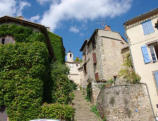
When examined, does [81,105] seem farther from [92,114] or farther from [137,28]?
[137,28]

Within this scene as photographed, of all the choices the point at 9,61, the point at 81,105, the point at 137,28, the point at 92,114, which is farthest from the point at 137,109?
the point at 9,61

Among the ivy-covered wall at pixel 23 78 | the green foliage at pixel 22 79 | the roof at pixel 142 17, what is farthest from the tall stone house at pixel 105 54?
the green foliage at pixel 22 79

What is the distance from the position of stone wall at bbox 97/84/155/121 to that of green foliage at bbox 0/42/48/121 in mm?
6263

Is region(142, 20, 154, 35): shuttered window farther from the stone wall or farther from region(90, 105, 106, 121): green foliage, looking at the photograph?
region(90, 105, 106, 121): green foliage

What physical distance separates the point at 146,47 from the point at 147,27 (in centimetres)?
204

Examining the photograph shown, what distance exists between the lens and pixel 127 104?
1171 centimetres

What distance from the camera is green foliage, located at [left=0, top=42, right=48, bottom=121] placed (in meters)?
8.73

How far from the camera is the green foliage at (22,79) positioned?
8.73 m

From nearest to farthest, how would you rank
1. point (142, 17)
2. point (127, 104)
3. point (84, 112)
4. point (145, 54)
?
1. point (127, 104)
2. point (145, 54)
3. point (84, 112)
4. point (142, 17)

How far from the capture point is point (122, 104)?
1191cm

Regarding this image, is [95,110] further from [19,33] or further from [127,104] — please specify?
[19,33]

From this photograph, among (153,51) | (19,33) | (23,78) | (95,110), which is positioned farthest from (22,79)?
(153,51)

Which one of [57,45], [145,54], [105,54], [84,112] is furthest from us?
[57,45]

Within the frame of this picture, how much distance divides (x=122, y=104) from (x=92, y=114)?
3037 mm
